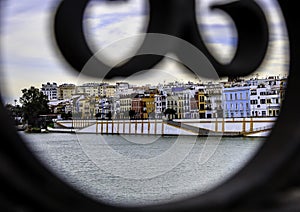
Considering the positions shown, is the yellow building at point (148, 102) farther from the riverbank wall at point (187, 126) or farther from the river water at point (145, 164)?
the riverbank wall at point (187, 126)

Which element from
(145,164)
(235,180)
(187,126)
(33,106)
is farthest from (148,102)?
(235,180)

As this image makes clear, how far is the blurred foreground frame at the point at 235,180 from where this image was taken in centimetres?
47

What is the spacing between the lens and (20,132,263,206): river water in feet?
71.2

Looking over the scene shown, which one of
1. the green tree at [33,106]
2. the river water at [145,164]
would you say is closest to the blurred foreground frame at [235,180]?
the green tree at [33,106]

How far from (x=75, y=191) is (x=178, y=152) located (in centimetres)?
3491

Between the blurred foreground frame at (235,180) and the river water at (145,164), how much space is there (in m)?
17.2

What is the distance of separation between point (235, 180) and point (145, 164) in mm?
29383

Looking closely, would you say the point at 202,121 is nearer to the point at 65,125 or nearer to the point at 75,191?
the point at 65,125

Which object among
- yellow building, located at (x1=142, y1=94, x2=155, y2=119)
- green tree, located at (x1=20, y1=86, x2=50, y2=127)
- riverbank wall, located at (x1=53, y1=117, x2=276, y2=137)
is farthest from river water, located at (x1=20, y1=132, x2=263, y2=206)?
green tree, located at (x1=20, y1=86, x2=50, y2=127)

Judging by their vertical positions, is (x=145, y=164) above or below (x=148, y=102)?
below

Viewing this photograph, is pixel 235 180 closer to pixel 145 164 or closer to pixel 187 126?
pixel 145 164

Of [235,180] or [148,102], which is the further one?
[148,102]

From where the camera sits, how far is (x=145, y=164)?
2975 centimetres

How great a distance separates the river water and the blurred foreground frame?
1717cm
